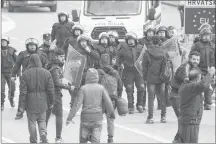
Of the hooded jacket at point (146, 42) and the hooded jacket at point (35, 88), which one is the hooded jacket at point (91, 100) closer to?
the hooded jacket at point (35, 88)

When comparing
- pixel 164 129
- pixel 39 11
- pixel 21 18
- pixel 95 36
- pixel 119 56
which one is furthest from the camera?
pixel 39 11

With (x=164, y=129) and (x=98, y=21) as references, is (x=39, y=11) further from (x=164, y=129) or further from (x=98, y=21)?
(x=164, y=129)

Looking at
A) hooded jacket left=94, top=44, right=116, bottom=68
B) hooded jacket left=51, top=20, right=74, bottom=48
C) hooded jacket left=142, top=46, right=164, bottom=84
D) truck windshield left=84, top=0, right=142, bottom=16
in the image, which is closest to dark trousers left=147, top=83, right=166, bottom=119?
hooded jacket left=142, top=46, right=164, bottom=84

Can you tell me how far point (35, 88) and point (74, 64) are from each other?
3.08 m

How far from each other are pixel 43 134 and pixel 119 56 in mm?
4633

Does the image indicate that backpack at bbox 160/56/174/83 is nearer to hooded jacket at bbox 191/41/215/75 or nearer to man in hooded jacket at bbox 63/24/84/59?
hooded jacket at bbox 191/41/215/75

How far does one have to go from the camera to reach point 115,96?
50.4 feet

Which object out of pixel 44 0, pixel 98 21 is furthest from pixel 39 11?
pixel 98 21

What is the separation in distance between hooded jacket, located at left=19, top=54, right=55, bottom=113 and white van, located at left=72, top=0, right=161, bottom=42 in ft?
33.5

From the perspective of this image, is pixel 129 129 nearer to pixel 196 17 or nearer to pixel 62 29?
pixel 196 17

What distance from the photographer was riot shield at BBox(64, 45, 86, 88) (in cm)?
1747

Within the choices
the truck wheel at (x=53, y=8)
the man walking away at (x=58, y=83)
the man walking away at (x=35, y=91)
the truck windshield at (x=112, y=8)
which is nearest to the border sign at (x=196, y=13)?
the man walking away at (x=58, y=83)

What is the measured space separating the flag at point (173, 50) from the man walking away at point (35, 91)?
4504mm

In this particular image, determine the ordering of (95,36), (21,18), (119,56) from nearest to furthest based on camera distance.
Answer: (119,56) → (95,36) → (21,18)
